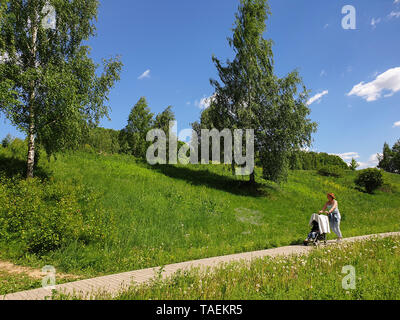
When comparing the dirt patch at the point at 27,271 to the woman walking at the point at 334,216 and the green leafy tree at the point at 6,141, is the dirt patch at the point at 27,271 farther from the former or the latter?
the green leafy tree at the point at 6,141

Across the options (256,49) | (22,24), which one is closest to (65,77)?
(22,24)

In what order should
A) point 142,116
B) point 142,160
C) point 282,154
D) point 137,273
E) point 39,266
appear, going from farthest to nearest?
1. point 142,116
2. point 142,160
3. point 282,154
4. point 39,266
5. point 137,273

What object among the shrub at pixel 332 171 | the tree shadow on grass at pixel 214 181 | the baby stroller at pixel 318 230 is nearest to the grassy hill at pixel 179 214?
the tree shadow on grass at pixel 214 181

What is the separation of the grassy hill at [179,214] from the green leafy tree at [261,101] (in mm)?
3918

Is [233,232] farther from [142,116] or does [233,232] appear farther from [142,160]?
[142,116]

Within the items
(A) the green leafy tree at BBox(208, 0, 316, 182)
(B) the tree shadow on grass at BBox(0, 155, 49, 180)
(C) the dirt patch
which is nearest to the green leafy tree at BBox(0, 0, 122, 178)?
(B) the tree shadow on grass at BBox(0, 155, 49, 180)

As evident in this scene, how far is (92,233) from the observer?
9.35 meters

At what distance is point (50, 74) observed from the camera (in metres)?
13.7

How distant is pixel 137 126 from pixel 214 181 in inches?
987

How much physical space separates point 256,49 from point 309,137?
927 cm

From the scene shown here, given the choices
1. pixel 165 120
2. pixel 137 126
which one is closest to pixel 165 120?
pixel 165 120

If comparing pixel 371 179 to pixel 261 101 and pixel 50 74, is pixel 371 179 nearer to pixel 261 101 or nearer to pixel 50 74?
pixel 261 101

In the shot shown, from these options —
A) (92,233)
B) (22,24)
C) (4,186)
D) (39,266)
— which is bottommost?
(39,266)

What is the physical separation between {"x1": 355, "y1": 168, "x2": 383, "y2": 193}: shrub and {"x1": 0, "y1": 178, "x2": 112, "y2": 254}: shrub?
3255cm
